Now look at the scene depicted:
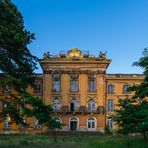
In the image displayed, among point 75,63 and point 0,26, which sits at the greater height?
point 75,63

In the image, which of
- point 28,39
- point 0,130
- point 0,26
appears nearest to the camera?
point 0,26

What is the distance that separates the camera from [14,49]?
25797 mm

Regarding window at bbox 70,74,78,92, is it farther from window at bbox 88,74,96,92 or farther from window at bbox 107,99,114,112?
window at bbox 107,99,114,112

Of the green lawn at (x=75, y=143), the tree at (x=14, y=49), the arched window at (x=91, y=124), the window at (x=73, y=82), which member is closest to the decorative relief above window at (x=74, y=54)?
the window at (x=73, y=82)

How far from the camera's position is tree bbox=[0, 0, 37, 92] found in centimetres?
2480

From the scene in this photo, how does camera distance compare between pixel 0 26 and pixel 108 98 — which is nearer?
pixel 0 26

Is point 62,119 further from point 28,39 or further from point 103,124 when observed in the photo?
point 28,39

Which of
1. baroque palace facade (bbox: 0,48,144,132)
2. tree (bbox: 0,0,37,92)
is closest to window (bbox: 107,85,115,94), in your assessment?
baroque palace facade (bbox: 0,48,144,132)

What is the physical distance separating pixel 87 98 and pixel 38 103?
137ft

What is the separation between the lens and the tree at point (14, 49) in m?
24.8

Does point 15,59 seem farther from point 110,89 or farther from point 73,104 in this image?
point 110,89

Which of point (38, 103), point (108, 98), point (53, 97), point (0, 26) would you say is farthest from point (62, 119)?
point (0, 26)

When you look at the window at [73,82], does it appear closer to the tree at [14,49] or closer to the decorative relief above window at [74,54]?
the decorative relief above window at [74,54]

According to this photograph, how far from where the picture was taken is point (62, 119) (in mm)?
69188
